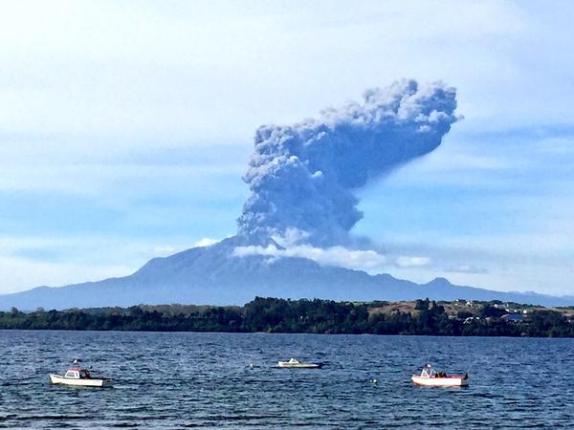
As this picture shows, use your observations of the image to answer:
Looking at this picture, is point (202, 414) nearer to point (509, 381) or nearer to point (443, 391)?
point (443, 391)

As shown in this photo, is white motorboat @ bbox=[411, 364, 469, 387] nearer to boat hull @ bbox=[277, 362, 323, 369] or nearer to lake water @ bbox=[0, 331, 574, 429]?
lake water @ bbox=[0, 331, 574, 429]

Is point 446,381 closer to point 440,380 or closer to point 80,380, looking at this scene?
point 440,380

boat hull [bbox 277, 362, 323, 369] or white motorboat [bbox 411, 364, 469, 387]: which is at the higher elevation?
boat hull [bbox 277, 362, 323, 369]

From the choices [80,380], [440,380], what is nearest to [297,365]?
[440,380]

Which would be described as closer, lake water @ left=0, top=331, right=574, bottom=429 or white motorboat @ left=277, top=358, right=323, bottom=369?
lake water @ left=0, top=331, right=574, bottom=429

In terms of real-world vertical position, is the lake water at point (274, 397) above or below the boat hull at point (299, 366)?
below

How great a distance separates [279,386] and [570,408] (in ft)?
105

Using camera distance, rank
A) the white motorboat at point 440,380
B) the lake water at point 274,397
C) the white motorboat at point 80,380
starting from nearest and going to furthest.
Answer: the lake water at point 274,397
the white motorboat at point 80,380
the white motorboat at point 440,380

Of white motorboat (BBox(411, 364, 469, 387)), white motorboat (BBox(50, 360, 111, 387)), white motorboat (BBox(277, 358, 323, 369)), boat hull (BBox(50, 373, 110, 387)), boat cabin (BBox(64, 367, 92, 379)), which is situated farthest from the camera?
white motorboat (BBox(277, 358, 323, 369))

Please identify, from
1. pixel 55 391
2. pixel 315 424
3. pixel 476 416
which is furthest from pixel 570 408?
pixel 55 391

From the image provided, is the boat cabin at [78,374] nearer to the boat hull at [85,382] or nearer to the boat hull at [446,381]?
the boat hull at [85,382]

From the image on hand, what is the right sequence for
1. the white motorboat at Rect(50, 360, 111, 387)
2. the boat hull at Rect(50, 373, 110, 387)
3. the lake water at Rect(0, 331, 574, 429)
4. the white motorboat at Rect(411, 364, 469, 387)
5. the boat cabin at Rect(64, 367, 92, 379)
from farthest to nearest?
the white motorboat at Rect(411, 364, 469, 387) < the boat cabin at Rect(64, 367, 92, 379) < the white motorboat at Rect(50, 360, 111, 387) < the boat hull at Rect(50, 373, 110, 387) < the lake water at Rect(0, 331, 574, 429)

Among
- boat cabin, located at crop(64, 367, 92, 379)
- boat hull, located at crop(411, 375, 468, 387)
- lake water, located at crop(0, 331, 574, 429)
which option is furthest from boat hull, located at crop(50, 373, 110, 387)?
boat hull, located at crop(411, 375, 468, 387)

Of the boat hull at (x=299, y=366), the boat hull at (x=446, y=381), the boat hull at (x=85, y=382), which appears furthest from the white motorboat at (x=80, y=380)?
the boat hull at (x=299, y=366)
